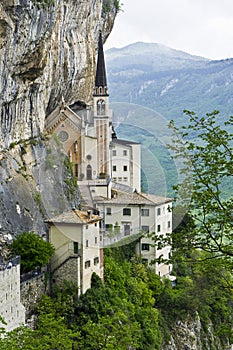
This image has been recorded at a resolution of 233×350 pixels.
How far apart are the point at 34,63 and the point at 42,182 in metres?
6.51

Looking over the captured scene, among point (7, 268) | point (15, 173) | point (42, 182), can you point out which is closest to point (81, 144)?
point (42, 182)

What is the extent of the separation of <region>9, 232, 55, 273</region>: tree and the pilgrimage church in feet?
4.01

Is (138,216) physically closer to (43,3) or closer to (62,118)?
(62,118)

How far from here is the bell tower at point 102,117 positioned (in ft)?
146

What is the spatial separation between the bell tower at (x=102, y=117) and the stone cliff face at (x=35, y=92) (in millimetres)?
1752

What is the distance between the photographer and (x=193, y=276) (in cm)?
4138

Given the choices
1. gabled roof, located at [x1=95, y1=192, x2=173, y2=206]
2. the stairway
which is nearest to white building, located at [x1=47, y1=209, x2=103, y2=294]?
gabled roof, located at [x1=95, y1=192, x2=173, y2=206]

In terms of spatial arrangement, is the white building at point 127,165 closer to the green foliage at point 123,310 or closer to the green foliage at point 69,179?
the green foliage at point 69,179

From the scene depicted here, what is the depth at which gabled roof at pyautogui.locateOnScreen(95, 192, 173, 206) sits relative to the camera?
1487 inches

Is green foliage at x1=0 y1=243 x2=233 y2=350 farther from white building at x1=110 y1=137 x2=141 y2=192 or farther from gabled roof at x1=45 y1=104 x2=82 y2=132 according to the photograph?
gabled roof at x1=45 y1=104 x2=82 y2=132

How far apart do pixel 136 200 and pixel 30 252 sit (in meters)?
10.6

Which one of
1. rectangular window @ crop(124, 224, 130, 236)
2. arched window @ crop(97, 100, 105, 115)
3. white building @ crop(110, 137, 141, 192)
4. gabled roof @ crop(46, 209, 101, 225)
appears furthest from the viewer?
arched window @ crop(97, 100, 105, 115)

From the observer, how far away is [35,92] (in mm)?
35031

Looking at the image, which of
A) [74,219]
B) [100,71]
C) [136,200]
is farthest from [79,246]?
[100,71]
